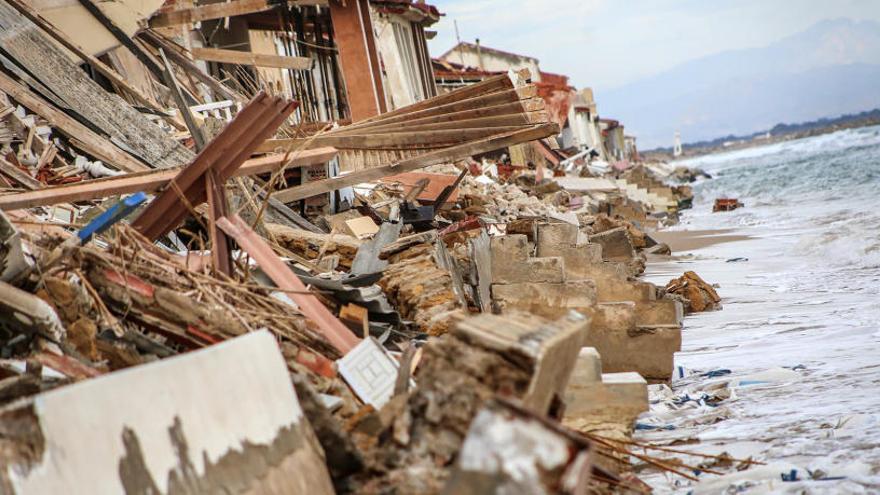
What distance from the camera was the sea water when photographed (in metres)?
5.77

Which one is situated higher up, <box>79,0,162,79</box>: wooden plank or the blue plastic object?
<box>79,0,162,79</box>: wooden plank

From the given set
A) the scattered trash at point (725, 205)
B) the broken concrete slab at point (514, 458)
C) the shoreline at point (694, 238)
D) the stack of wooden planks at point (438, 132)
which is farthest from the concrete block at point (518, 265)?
the scattered trash at point (725, 205)

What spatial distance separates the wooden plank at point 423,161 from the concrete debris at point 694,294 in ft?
9.60

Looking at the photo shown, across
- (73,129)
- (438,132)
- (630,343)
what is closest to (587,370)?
(630,343)

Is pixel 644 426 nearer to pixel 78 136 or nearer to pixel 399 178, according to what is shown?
pixel 78 136

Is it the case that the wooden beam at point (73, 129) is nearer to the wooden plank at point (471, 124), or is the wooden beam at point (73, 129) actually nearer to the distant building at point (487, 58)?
the wooden plank at point (471, 124)

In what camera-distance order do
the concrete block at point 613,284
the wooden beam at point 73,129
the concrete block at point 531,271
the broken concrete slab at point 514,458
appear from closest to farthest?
the broken concrete slab at point 514,458, the concrete block at point 531,271, the concrete block at point 613,284, the wooden beam at point 73,129

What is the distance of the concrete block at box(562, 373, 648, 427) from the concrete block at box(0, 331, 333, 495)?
8.20ft

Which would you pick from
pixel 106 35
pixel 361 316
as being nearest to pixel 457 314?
pixel 361 316

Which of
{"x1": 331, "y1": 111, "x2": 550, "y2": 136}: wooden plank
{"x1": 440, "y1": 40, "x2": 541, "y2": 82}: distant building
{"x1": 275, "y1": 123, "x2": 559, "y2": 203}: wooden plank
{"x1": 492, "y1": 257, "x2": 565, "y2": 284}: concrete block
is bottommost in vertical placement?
{"x1": 492, "y1": 257, "x2": 565, "y2": 284}: concrete block

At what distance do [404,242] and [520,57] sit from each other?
1858 inches

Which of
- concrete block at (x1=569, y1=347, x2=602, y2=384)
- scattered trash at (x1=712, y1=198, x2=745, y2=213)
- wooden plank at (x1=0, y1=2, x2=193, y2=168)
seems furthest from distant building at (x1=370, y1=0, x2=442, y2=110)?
concrete block at (x1=569, y1=347, x2=602, y2=384)

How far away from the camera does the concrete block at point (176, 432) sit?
310 centimetres

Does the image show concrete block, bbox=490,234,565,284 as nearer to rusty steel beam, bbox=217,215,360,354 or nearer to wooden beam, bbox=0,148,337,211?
wooden beam, bbox=0,148,337,211
